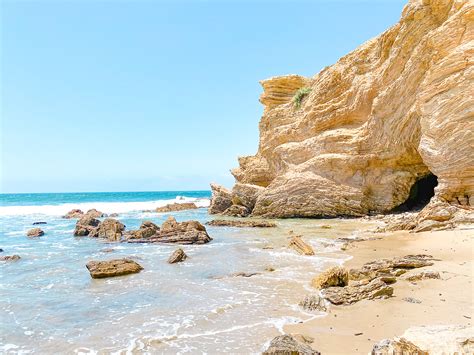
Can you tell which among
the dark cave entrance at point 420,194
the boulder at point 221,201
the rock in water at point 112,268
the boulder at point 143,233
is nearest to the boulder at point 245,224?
the boulder at point 143,233

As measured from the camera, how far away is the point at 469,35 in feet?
51.1

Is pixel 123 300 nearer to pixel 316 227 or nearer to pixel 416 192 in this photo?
pixel 316 227

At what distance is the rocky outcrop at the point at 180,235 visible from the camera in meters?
16.4

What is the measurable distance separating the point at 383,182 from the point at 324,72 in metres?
10.9

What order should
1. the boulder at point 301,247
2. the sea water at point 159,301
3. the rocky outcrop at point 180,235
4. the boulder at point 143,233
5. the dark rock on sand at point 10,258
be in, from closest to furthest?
the sea water at point 159,301 → the boulder at point 301,247 → the dark rock on sand at point 10,258 → the rocky outcrop at point 180,235 → the boulder at point 143,233

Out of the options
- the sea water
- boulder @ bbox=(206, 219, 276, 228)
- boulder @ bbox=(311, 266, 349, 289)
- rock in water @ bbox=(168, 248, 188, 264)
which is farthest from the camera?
boulder @ bbox=(206, 219, 276, 228)

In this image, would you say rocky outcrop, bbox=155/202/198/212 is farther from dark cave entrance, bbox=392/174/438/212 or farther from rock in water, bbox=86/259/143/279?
rock in water, bbox=86/259/143/279

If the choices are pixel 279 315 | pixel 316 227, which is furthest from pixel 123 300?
pixel 316 227

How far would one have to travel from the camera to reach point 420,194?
86.2ft

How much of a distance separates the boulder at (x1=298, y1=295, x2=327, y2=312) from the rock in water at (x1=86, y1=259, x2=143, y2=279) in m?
5.87

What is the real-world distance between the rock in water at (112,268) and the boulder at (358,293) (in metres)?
6.15

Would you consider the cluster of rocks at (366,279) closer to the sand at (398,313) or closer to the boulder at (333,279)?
the boulder at (333,279)

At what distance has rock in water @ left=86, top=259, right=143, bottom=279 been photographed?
9867mm

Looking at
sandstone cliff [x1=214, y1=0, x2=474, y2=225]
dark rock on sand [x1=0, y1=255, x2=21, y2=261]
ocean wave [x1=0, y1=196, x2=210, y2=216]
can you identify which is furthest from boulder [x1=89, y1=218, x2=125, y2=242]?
ocean wave [x1=0, y1=196, x2=210, y2=216]
